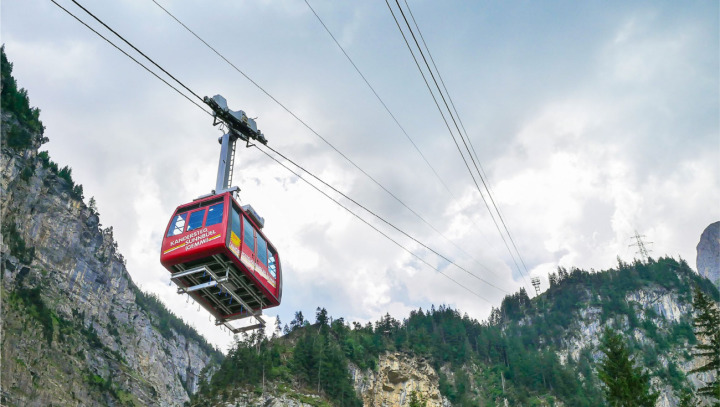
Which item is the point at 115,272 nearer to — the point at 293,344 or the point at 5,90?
the point at 5,90

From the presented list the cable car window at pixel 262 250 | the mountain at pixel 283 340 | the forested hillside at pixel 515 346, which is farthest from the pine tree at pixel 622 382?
the mountain at pixel 283 340

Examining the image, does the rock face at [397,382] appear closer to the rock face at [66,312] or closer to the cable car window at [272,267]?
the rock face at [66,312]

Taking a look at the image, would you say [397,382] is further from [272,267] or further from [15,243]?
[15,243]

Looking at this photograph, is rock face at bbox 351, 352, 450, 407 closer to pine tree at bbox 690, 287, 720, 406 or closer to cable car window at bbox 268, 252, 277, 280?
pine tree at bbox 690, 287, 720, 406

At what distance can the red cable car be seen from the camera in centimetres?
1939

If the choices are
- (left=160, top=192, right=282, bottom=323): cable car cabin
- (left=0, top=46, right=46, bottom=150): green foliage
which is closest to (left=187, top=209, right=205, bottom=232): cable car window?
(left=160, top=192, right=282, bottom=323): cable car cabin

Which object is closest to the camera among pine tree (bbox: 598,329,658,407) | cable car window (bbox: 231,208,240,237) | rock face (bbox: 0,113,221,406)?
cable car window (bbox: 231,208,240,237)

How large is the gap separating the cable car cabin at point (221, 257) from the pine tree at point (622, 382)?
15.6 meters

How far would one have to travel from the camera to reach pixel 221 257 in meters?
19.5

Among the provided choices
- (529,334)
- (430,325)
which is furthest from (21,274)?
(529,334)

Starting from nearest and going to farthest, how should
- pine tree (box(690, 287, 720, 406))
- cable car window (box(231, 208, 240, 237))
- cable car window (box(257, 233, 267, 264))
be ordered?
cable car window (box(231, 208, 240, 237)) < cable car window (box(257, 233, 267, 264)) < pine tree (box(690, 287, 720, 406))

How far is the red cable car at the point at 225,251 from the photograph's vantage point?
19.4 metres

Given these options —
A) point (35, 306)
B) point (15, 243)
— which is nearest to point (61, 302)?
point (15, 243)

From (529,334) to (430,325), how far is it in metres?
36.2
